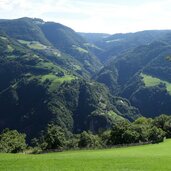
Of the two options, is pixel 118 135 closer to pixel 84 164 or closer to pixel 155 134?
pixel 155 134

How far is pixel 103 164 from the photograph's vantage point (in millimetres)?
49500

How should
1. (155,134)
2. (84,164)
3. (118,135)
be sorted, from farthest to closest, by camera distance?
(155,134) → (118,135) → (84,164)

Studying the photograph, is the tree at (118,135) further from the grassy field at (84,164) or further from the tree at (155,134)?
the grassy field at (84,164)

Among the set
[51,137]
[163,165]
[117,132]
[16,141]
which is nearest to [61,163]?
[163,165]

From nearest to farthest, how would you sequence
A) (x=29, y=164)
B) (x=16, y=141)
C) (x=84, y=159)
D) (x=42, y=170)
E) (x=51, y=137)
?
(x=42, y=170), (x=29, y=164), (x=84, y=159), (x=51, y=137), (x=16, y=141)

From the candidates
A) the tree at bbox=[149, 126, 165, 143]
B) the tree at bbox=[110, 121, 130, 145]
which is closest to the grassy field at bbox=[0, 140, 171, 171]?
the tree at bbox=[110, 121, 130, 145]

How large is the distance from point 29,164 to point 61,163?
422cm

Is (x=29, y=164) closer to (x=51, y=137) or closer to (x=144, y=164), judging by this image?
(x=144, y=164)

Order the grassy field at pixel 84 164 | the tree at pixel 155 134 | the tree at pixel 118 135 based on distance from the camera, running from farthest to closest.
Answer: the tree at pixel 155 134, the tree at pixel 118 135, the grassy field at pixel 84 164

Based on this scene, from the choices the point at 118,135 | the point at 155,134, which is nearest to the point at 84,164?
the point at 118,135

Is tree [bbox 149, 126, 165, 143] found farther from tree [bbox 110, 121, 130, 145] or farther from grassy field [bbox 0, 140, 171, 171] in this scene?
grassy field [bbox 0, 140, 171, 171]

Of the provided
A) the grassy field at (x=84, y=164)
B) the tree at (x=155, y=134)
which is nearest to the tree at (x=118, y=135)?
the tree at (x=155, y=134)

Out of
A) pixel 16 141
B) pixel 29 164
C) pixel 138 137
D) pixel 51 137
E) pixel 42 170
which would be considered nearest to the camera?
pixel 42 170

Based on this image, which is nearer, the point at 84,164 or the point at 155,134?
the point at 84,164
